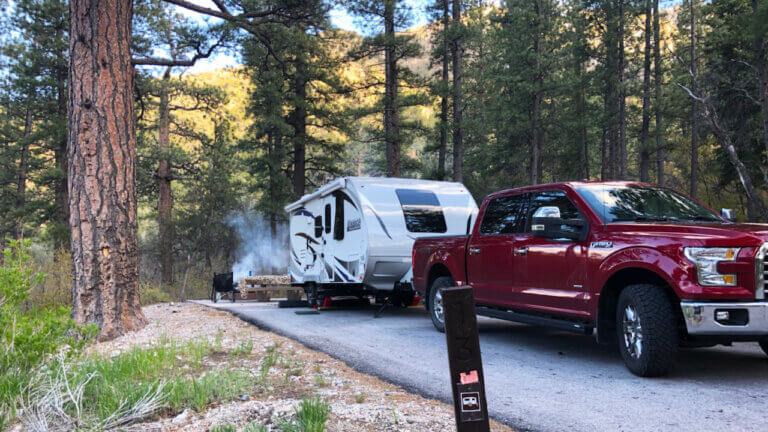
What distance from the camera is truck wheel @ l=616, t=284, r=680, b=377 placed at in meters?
5.56

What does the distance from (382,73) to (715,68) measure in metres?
13.8

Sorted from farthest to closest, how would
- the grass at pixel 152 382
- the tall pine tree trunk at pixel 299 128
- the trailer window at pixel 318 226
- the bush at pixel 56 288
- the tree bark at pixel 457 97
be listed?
the tall pine tree trunk at pixel 299 128
the tree bark at pixel 457 97
the trailer window at pixel 318 226
the bush at pixel 56 288
the grass at pixel 152 382

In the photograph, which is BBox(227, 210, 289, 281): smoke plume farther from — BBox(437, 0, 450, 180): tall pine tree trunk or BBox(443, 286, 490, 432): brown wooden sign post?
BBox(443, 286, 490, 432): brown wooden sign post

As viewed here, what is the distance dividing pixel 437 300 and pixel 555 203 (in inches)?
118

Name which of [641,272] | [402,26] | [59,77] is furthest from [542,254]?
[59,77]

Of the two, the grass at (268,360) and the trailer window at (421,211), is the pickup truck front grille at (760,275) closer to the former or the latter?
the grass at (268,360)

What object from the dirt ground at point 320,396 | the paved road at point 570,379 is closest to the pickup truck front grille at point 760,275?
the paved road at point 570,379

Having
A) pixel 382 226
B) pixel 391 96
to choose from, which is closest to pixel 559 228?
pixel 382 226

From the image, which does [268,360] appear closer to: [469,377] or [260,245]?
[469,377]

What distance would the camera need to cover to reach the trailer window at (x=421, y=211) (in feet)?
40.3

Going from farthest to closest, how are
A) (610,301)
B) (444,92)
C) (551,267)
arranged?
(444,92) < (551,267) < (610,301)

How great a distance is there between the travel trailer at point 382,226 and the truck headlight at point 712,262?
7.00 m

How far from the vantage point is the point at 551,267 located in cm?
698

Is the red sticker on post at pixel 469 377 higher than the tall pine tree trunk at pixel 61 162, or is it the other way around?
the tall pine tree trunk at pixel 61 162
